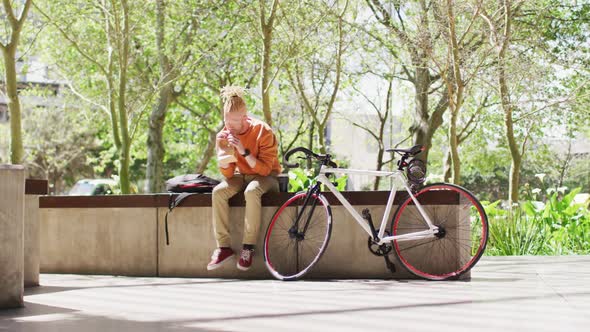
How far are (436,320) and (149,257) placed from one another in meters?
4.20

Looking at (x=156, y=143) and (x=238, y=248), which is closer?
(x=238, y=248)

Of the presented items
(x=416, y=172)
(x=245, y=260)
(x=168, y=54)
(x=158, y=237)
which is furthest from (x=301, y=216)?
(x=168, y=54)

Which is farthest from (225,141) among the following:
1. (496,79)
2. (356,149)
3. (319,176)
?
(356,149)

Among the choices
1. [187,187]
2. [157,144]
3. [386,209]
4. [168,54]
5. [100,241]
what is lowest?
[100,241]

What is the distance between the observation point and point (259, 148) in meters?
7.43

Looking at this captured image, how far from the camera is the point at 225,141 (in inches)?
291

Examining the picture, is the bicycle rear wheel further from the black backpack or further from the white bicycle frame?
the black backpack

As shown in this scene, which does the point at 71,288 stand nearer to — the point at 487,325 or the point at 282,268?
the point at 282,268

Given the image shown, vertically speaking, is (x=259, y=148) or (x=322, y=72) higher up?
(x=322, y=72)

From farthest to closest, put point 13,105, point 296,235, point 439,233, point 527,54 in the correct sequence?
point 527,54 < point 13,105 < point 296,235 < point 439,233

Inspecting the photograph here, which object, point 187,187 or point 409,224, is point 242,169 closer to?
point 187,187

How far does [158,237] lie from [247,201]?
1219 millimetres

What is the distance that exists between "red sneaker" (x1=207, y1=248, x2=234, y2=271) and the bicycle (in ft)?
1.27

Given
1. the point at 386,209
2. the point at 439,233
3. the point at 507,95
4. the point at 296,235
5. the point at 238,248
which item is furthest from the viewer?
the point at 507,95
